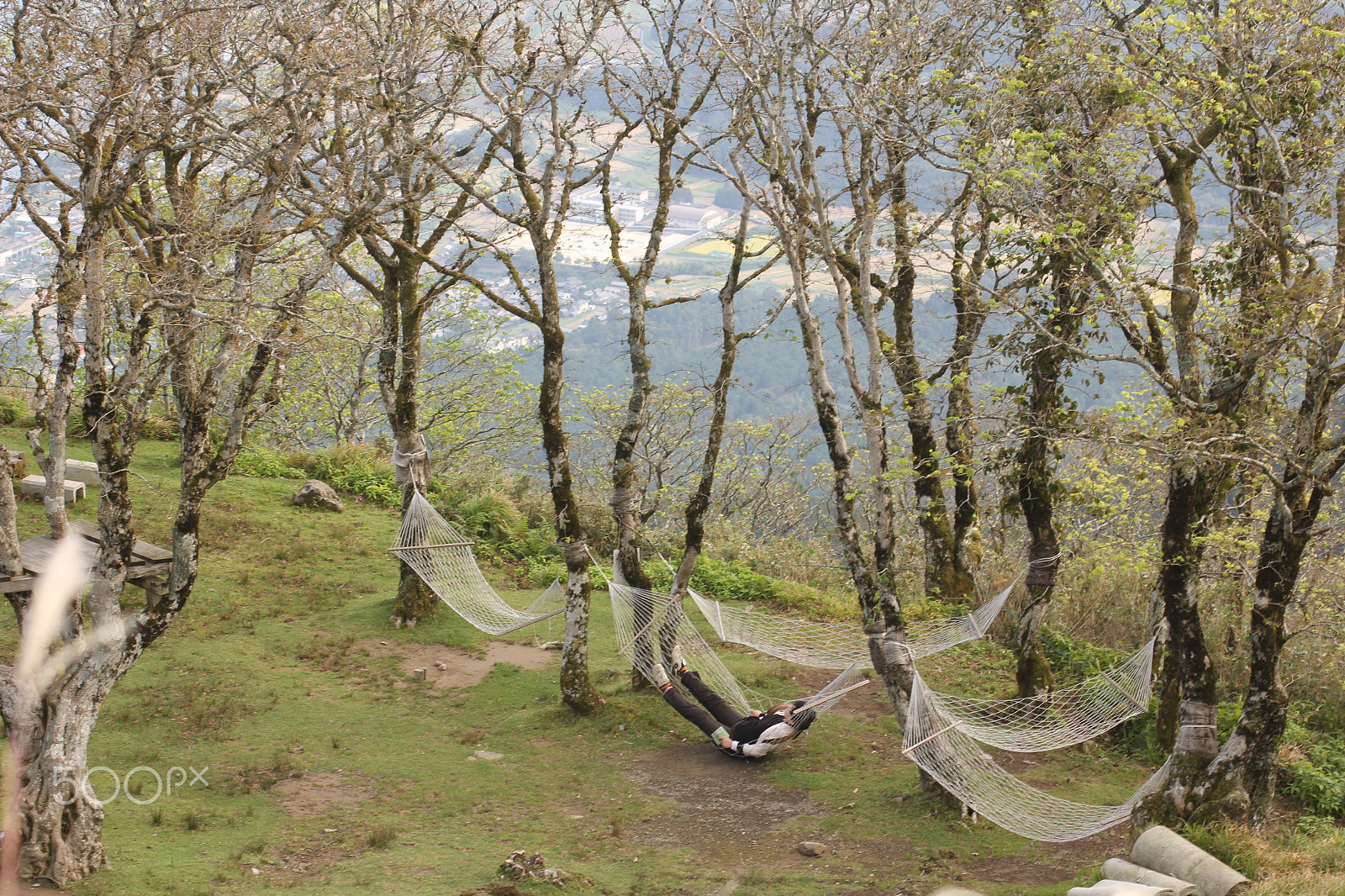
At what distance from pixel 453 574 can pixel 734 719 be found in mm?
2309

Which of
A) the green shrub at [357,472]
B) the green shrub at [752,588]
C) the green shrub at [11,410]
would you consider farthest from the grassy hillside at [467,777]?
the green shrub at [11,410]

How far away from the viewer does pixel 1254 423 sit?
4117 millimetres

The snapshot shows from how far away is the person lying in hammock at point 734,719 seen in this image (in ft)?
17.2

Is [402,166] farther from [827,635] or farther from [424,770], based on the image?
[827,635]

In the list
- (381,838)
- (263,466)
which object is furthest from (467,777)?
(263,466)

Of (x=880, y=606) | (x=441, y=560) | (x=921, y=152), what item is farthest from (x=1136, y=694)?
(x=441, y=560)

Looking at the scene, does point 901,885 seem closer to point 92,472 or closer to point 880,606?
point 880,606

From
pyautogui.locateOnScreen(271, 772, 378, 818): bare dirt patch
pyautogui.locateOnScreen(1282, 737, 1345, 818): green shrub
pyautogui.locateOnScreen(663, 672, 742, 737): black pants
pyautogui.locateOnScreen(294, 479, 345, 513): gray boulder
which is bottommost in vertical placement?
pyautogui.locateOnScreen(271, 772, 378, 818): bare dirt patch

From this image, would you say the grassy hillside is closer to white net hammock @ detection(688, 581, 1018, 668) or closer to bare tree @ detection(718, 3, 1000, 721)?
white net hammock @ detection(688, 581, 1018, 668)

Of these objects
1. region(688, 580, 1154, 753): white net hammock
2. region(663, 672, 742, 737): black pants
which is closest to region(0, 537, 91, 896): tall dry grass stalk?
region(663, 672, 742, 737): black pants

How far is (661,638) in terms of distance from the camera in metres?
5.89

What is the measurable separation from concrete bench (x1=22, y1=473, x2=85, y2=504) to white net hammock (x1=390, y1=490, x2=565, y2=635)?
3224 millimetres

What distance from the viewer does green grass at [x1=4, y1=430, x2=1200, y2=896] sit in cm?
387

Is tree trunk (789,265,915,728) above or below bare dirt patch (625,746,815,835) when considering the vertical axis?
above
